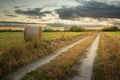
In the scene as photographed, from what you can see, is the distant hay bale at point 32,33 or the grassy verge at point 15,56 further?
the distant hay bale at point 32,33

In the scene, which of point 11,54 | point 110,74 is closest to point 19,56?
point 11,54

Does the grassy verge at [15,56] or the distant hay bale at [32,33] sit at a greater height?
the distant hay bale at [32,33]

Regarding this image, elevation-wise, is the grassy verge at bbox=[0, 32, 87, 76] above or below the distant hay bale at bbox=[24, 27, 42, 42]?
below

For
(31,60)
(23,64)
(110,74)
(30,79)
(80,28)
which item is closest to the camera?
(30,79)

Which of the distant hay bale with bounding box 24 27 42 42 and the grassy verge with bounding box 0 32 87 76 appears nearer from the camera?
the grassy verge with bounding box 0 32 87 76

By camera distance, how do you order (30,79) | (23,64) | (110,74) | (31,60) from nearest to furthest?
(30,79)
(110,74)
(23,64)
(31,60)

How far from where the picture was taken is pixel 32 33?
3017 centimetres

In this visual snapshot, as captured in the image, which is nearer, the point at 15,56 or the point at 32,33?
the point at 15,56

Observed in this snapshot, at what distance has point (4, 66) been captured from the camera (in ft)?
48.2

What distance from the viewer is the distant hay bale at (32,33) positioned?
30131 mm

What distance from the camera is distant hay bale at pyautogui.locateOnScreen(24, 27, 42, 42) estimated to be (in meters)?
30.1

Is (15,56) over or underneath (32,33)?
underneath

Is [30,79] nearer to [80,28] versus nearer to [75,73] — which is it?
[75,73]

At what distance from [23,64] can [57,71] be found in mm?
3808
